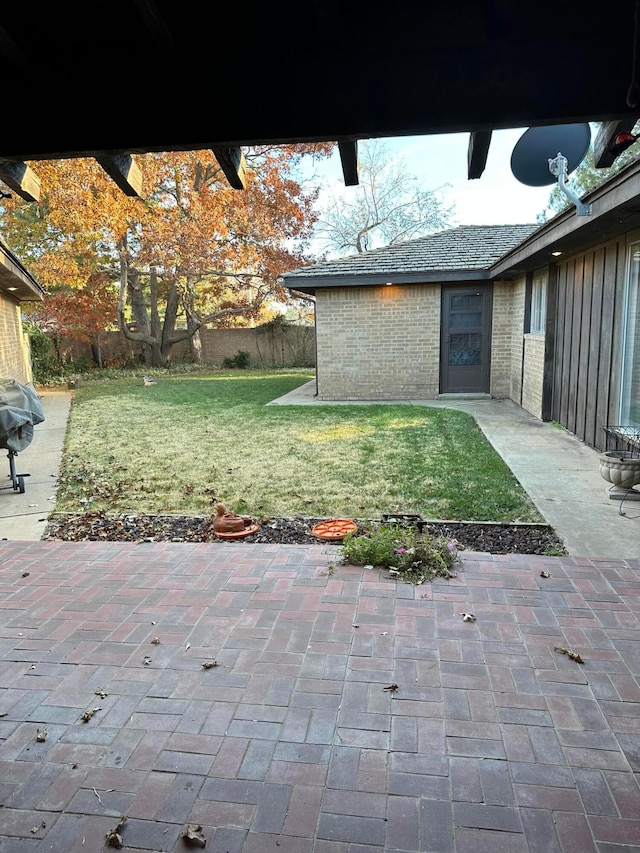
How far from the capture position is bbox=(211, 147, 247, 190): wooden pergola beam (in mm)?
2277

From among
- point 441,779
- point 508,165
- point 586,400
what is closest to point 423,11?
point 508,165

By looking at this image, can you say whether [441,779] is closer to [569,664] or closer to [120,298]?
[569,664]

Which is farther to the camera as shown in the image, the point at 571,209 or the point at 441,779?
the point at 571,209

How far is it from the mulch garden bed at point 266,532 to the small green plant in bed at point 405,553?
1.01 ft

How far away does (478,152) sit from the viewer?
2.27 m

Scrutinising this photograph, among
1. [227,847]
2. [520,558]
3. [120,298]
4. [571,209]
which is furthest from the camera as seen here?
[120,298]

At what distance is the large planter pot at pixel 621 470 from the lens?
484cm

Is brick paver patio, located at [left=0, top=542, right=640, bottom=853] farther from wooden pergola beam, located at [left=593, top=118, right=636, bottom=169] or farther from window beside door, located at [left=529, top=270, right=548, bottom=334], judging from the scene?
window beside door, located at [left=529, top=270, right=548, bottom=334]

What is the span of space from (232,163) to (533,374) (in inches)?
346

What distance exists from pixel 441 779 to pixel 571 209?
19.3 feet

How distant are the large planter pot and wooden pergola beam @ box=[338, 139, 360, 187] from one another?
3.69 m

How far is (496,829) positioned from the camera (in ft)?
6.11

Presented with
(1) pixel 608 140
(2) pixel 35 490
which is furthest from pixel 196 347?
(1) pixel 608 140

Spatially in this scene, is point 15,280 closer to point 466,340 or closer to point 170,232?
point 170,232
